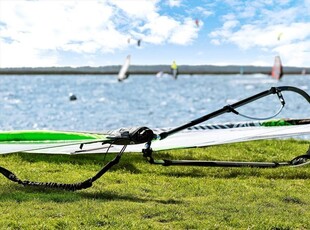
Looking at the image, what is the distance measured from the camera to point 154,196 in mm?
4637

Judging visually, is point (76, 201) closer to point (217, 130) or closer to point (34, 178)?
point (34, 178)

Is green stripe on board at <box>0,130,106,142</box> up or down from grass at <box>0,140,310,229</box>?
up

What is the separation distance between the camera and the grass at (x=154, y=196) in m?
3.80

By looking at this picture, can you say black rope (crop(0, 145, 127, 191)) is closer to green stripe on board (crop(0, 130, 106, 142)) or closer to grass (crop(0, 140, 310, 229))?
grass (crop(0, 140, 310, 229))

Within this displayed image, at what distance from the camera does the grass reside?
3805mm

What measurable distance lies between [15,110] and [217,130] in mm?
27032

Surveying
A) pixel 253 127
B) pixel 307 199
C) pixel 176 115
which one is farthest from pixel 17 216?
pixel 176 115

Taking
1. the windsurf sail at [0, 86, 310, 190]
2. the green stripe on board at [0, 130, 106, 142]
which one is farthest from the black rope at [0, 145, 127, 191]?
the green stripe on board at [0, 130, 106, 142]

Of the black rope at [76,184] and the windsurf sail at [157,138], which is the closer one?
the black rope at [76,184]

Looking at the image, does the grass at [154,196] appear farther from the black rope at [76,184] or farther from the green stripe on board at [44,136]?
the green stripe on board at [44,136]

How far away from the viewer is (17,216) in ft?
12.7

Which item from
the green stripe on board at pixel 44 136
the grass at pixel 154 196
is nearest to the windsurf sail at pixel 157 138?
the green stripe on board at pixel 44 136

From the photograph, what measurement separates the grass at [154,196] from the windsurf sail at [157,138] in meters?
0.17

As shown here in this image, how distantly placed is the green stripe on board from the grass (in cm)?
36
